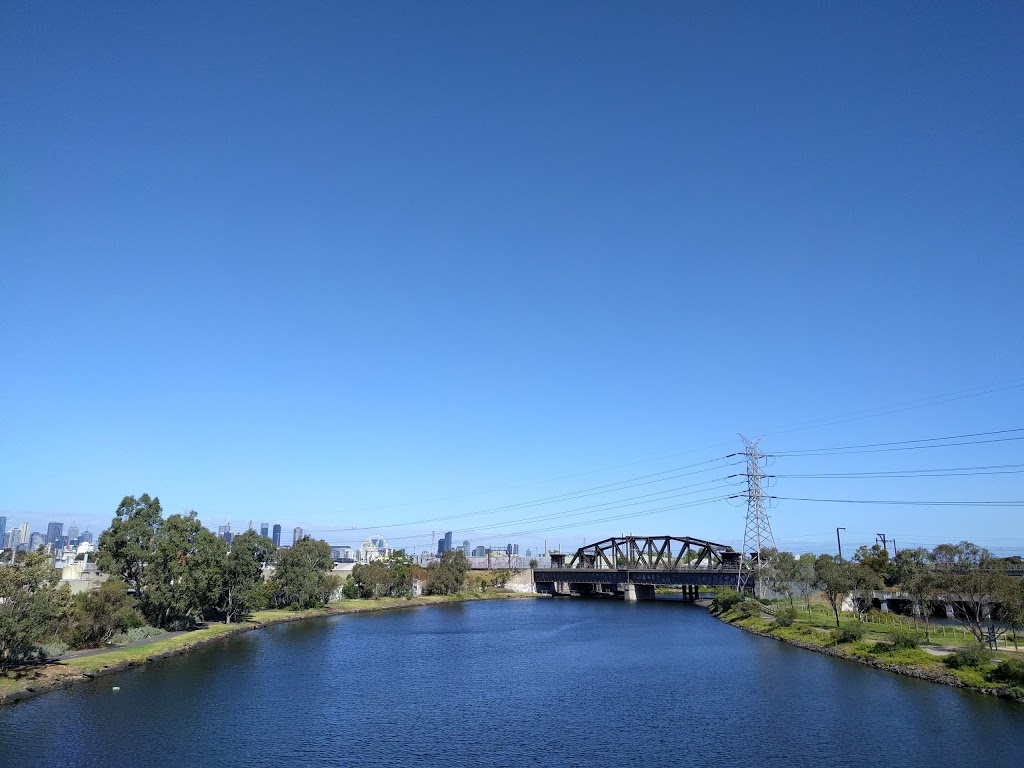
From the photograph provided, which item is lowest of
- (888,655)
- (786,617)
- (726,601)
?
(726,601)

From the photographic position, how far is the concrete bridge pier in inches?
6816

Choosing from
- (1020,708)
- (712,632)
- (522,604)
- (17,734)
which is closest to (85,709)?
(17,734)

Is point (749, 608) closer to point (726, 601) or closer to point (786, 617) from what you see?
point (726, 601)

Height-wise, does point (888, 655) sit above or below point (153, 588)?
below

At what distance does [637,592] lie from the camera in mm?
176875

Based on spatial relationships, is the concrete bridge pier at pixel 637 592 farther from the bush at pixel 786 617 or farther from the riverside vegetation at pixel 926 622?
the bush at pixel 786 617

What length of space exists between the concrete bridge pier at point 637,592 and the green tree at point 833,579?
89.3m

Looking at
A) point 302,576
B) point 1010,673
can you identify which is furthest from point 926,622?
point 302,576

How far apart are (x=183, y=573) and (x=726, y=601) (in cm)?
9235

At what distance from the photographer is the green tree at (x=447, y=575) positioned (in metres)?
163

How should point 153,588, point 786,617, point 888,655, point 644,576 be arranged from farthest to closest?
1. point 644,576
2. point 786,617
3. point 153,588
4. point 888,655

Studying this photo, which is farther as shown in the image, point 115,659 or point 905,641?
point 905,641

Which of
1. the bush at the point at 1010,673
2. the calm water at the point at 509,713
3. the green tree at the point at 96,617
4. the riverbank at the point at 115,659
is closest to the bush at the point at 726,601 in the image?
the calm water at the point at 509,713

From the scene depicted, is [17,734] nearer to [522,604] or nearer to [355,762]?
[355,762]
